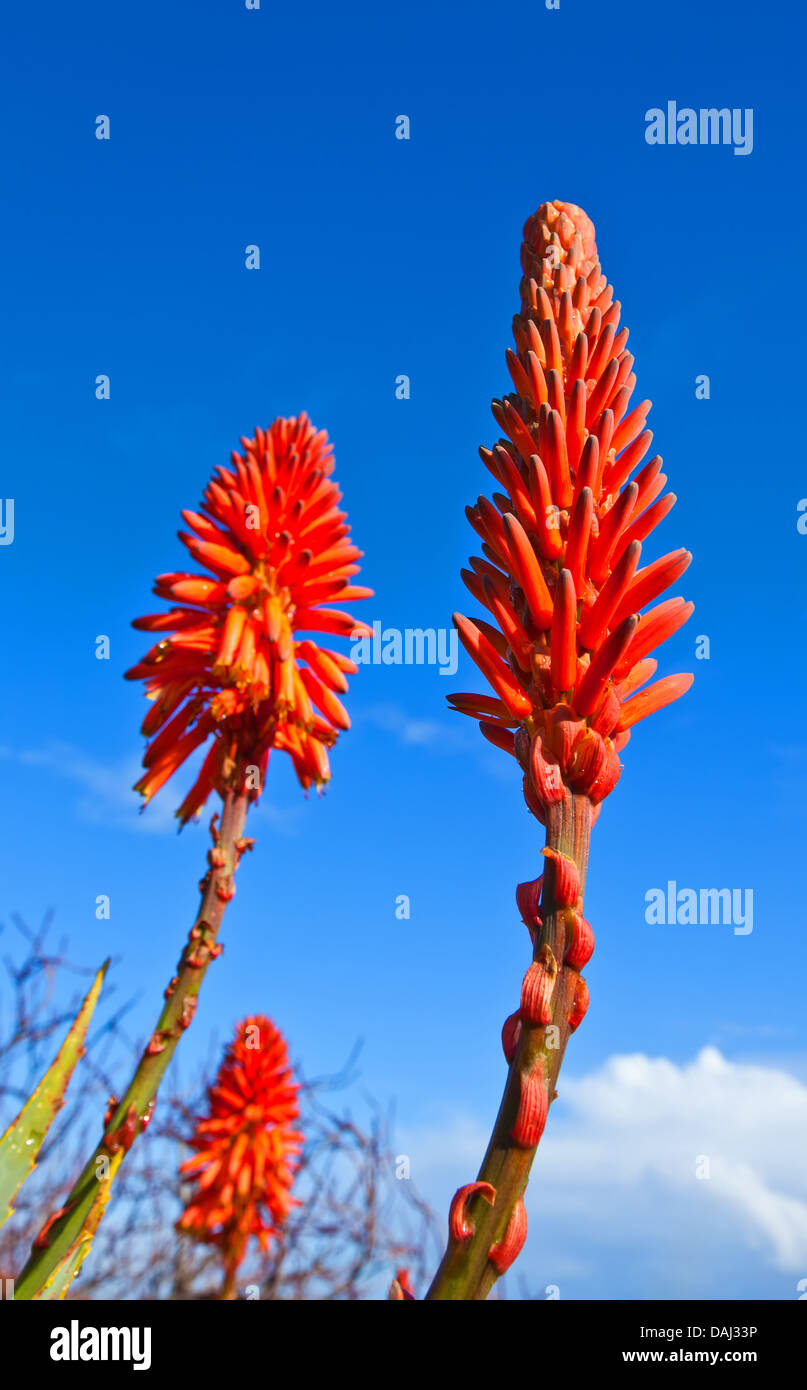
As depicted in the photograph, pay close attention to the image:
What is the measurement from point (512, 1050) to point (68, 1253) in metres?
1.83

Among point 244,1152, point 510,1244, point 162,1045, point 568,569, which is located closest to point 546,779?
point 568,569

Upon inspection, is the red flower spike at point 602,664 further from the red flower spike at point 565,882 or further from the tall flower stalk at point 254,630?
the tall flower stalk at point 254,630

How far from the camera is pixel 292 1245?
9.80 m

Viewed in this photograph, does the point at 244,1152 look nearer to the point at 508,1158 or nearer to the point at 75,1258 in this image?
the point at 75,1258

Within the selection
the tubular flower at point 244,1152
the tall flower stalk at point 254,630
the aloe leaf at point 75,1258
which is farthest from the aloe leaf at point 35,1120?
the tubular flower at point 244,1152

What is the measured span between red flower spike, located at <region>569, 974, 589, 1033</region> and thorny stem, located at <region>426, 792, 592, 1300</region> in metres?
0.01

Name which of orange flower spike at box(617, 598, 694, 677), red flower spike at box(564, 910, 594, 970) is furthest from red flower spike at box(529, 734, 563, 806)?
orange flower spike at box(617, 598, 694, 677)

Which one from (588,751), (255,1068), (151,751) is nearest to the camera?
(588,751)

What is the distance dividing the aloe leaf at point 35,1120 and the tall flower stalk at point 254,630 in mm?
1299

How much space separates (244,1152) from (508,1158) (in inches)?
281

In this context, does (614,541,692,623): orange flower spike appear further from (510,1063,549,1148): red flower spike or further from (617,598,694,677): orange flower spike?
(510,1063,549,1148): red flower spike
